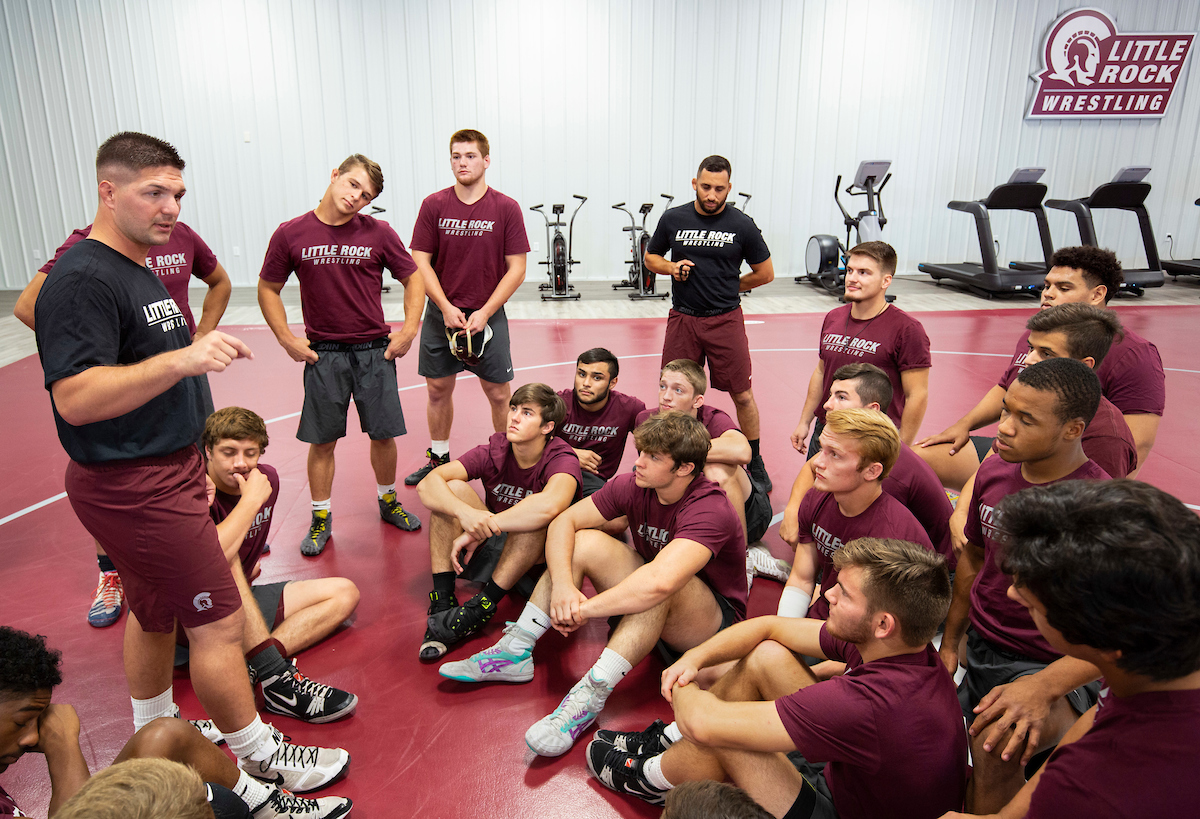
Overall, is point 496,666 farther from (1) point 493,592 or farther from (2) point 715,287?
(2) point 715,287

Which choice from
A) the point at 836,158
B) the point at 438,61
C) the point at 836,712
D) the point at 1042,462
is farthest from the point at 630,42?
the point at 836,712

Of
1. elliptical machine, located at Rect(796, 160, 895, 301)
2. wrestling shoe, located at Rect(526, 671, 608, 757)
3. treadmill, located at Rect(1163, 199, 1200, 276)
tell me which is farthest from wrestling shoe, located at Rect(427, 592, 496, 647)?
treadmill, located at Rect(1163, 199, 1200, 276)

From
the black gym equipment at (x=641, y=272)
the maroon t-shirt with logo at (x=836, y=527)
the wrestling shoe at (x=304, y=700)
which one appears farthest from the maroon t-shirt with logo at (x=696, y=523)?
the black gym equipment at (x=641, y=272)

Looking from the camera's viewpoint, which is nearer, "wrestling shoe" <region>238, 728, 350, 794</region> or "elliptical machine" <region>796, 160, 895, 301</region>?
"wrestling shoe" <region>238, 728, 350, 794</region>

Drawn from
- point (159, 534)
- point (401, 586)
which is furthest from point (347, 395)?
point (159, 534)

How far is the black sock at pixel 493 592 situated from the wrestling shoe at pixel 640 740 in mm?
862

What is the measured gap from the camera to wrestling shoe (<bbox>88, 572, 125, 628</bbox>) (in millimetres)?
3625

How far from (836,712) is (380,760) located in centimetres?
171

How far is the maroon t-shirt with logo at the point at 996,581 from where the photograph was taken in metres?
2.49

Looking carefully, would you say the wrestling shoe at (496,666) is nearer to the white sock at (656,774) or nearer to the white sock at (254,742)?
the white sock at (254,742)

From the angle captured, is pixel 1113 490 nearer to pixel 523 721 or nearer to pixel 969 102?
pixel 523 721

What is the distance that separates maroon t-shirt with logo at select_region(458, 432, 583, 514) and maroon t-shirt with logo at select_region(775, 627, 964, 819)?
1.90 m

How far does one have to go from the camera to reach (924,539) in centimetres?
281

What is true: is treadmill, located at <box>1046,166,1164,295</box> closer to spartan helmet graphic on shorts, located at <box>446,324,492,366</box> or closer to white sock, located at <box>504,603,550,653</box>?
spartan helmet graphic on shorts, located at <box>446,324,492,366</box>
